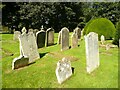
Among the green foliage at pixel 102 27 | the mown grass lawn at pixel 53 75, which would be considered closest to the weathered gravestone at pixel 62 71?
the mown grass lawn at pixel 53 75

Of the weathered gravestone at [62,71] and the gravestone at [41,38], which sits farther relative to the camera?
the gravestone at [41,38]

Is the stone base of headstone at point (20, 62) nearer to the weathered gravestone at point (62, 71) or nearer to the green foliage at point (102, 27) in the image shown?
the weathered gravestone at point (62, 71)

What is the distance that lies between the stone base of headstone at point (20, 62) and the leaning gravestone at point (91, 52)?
12.8 feet

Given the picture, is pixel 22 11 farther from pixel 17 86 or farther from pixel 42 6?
pixel 17 86

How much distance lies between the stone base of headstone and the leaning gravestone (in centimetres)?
390

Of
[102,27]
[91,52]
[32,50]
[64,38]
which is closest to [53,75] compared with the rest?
[91,52]

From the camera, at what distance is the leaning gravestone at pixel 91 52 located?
13297 mm

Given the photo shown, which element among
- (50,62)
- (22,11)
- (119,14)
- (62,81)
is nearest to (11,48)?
(50,62)

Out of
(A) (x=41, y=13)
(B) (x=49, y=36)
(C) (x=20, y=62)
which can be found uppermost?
(A) (x=41, y=13)

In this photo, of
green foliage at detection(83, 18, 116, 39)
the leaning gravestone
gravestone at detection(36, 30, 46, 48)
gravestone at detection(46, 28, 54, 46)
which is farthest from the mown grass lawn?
green foliage at detection(83, 18, 116, 39)

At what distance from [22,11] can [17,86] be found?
36917 millimetres

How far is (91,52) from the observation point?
44.9 feet

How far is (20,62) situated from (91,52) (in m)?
4.24

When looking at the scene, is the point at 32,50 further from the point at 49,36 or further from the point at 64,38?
the point at 49,36
